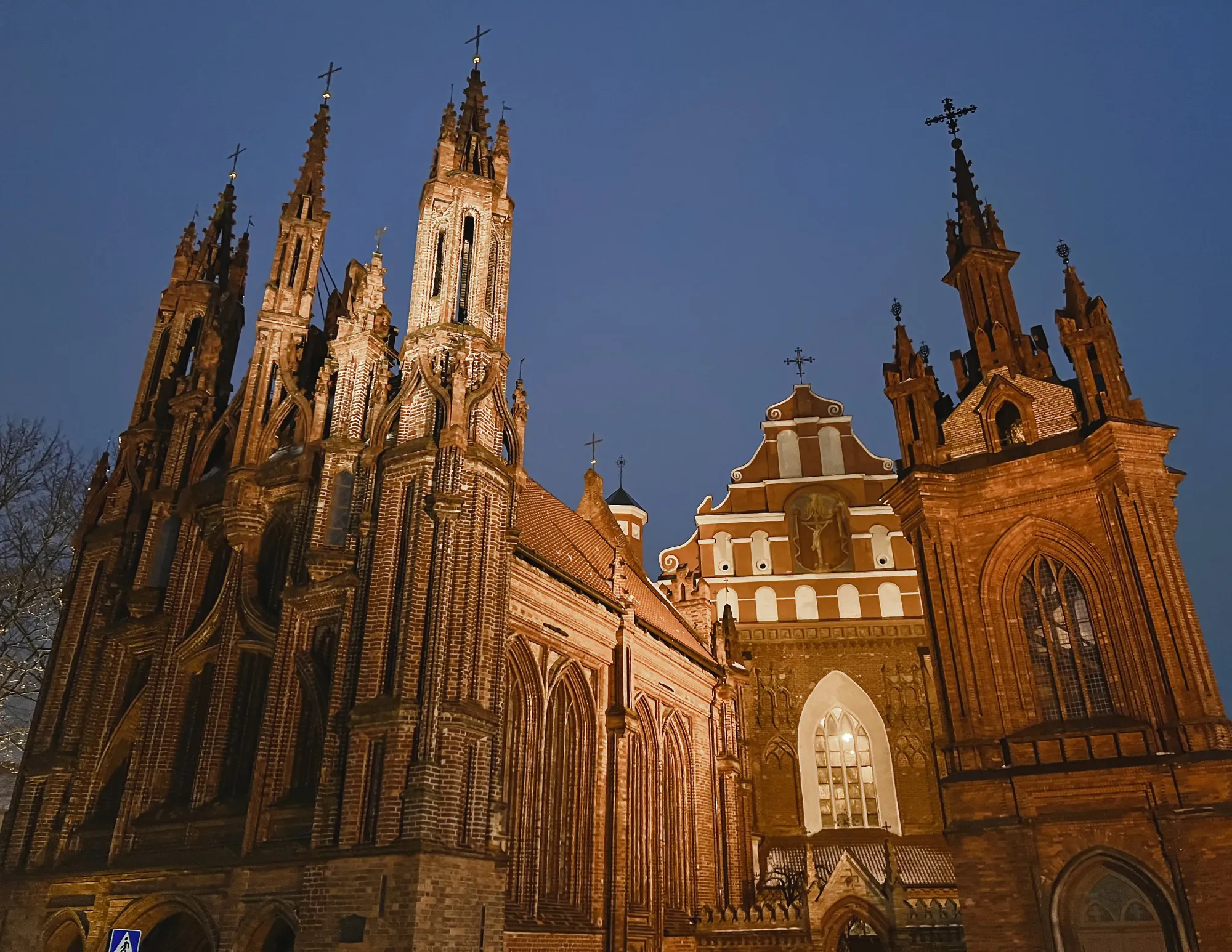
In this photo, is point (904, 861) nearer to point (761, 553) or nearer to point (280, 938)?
point (761, 553)

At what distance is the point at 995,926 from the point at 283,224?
23829 mm

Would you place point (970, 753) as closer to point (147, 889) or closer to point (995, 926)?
point (995, 926)

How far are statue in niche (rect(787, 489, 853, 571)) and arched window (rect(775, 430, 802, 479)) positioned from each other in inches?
42.2

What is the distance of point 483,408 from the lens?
18094 millimetres

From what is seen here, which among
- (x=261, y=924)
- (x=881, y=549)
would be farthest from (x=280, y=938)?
(x=881, y=549)

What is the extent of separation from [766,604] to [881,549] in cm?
458

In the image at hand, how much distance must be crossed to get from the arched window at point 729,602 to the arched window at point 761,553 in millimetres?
1118

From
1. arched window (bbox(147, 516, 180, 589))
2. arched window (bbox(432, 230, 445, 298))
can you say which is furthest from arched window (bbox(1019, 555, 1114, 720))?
arched window (bbox(147, 516, 180, 589))

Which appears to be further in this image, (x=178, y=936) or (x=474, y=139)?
(x=474, y=139)

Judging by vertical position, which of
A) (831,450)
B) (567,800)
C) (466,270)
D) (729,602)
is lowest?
(567,800)

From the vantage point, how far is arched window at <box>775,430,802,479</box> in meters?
34.0

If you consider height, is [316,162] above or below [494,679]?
above

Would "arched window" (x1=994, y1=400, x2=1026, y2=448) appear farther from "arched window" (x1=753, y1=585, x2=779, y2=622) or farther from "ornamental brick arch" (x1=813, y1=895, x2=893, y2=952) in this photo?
"ornamental brick arch" (x1=813, y1=895, x2=893, y2=952)

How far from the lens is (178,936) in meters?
17.7
